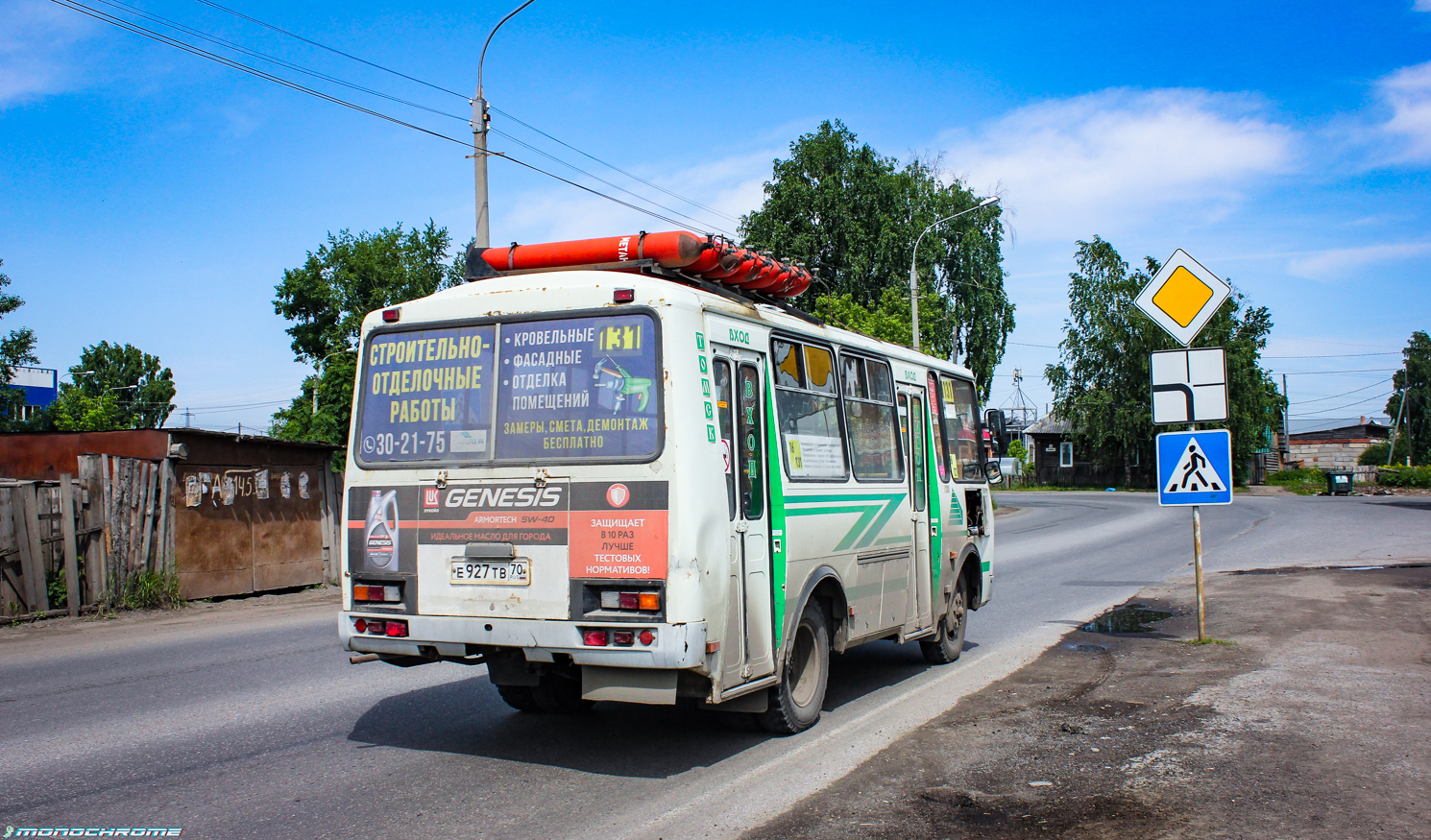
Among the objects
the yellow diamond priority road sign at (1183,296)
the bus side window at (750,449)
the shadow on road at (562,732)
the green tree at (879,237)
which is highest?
the green tree at (879,237)

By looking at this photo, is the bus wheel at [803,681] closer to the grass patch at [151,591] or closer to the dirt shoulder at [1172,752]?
the dirt shoulder at [1172,752]

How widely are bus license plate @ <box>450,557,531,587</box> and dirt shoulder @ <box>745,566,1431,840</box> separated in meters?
1.82

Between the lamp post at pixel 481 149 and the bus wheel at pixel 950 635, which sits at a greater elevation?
the lamp post at pixel 481 149

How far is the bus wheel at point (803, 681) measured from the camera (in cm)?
635

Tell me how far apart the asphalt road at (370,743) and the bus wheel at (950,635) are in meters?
0.16

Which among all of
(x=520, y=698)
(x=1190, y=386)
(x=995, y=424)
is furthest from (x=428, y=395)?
(x=1190, y=386)

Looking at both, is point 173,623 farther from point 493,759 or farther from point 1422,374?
point 1422,374

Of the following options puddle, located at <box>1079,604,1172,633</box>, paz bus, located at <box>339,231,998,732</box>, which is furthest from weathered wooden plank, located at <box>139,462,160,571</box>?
puddle, located at <box>1079,604,1172,633</box>

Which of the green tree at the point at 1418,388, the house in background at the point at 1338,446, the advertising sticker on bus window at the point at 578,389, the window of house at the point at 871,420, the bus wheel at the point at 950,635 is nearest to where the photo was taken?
the advertising sticker on bus window at the point at 578,389

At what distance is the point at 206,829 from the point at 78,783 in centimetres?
126

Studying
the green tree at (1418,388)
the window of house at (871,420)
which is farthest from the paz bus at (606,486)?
the green tree at (1418,388)

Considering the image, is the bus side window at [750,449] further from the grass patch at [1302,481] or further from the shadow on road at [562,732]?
the grass patch at [1302,481]

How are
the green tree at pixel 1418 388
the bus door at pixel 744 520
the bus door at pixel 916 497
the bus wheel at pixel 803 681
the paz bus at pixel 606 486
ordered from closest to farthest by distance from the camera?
1. the paz bus at pixel 606 486
2. the bus door at pixel 744 520
3. the bus wheel at pixel 803 681
4. the bus door at pixel 916 497
5. the green tree at pixel 1418 388

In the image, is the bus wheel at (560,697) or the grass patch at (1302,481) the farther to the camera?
the grass patch at (1302,481)
